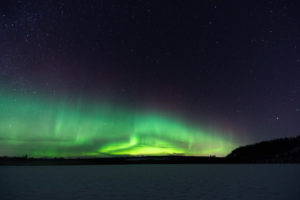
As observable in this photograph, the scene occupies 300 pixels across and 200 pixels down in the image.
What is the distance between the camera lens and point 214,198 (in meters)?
42.7

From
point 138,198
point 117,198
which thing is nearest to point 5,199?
point 117,198

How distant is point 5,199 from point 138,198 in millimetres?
20367

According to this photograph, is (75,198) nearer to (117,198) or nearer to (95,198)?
(95,198)

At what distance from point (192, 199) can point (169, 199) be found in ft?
10.8

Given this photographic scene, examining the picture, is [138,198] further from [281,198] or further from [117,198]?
[281,198]

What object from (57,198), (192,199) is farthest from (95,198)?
(192,199)

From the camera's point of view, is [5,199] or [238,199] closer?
[238,199]

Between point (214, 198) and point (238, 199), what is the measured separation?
135 inches

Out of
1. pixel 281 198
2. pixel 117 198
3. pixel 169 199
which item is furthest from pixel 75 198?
pixel 281 198

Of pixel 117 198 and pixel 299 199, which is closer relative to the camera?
pixel 299 199

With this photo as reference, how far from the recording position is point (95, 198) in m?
43.2

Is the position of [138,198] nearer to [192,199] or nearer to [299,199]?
[192,199]

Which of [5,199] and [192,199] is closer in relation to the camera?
[192,199]

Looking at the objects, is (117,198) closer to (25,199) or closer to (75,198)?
(75,198)
